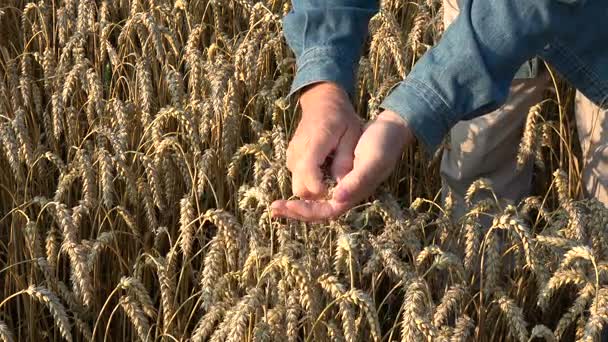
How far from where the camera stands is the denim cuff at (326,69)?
1.68m

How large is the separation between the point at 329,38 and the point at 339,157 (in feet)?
0.82

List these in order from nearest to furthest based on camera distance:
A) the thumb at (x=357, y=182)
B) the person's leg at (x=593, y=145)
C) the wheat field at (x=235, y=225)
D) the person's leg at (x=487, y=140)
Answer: the thumb at (x=357, y=182), the wheat field at (x=235, y=225), the person's leg at (x=593, y=145), the person's leg at (x=487, y=140)

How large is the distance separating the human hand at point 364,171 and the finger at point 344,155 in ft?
0.08

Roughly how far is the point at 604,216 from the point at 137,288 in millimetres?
756

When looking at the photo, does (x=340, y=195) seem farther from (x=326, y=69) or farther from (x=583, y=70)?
(x=583, y=70)

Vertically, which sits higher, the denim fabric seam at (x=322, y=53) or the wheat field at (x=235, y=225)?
the denim fabric seam at (x=322, y=53)

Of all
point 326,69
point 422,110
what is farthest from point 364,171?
point 326,69

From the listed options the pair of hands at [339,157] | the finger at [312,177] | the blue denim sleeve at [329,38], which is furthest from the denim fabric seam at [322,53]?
the finger at [312,177]

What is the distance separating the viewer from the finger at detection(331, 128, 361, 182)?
1571mm

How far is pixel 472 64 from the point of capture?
1.55 meters

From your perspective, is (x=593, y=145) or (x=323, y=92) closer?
A: (x=323, y=92)

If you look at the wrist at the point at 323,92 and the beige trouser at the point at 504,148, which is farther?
the beige trouser at the point at 504,148

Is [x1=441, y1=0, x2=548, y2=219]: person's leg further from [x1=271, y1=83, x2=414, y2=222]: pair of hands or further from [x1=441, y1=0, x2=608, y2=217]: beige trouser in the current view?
[x1=271, y1=83, x2=414, y2=222]: pair of hands

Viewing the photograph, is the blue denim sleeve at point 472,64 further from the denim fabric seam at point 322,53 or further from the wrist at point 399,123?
the denim fabric seam at point 322,53
